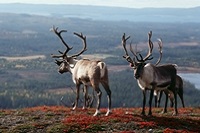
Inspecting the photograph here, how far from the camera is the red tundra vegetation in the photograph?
714 inches

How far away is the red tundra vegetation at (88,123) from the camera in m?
18.1

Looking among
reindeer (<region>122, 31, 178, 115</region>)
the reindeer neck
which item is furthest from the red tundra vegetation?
the reindeer neck

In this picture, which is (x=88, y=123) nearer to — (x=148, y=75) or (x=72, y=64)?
(x=148, y=75)

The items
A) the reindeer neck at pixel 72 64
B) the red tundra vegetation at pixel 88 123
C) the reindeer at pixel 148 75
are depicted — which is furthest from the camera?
the reindeer neck at pixel 72 64

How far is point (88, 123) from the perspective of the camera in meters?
18.5

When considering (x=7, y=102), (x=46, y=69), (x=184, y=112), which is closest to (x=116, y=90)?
(x=7, y=102)

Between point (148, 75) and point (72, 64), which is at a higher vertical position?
point (72, 64)

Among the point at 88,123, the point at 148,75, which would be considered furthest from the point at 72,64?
the point at 88,123

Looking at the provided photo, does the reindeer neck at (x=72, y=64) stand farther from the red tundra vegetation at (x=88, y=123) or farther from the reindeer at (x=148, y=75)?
the reindeer at (x=148, y=75)

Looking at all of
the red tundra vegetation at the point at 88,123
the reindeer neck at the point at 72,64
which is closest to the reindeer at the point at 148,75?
the red tundra vegetation at the point at 88,123

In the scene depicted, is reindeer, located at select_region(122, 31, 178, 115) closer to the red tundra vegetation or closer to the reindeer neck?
the red tundra vegetation

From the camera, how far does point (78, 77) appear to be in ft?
72.6

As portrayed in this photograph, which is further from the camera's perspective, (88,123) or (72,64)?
(72,64)

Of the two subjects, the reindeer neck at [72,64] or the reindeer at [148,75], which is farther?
the reindeer neck at [72,64]
